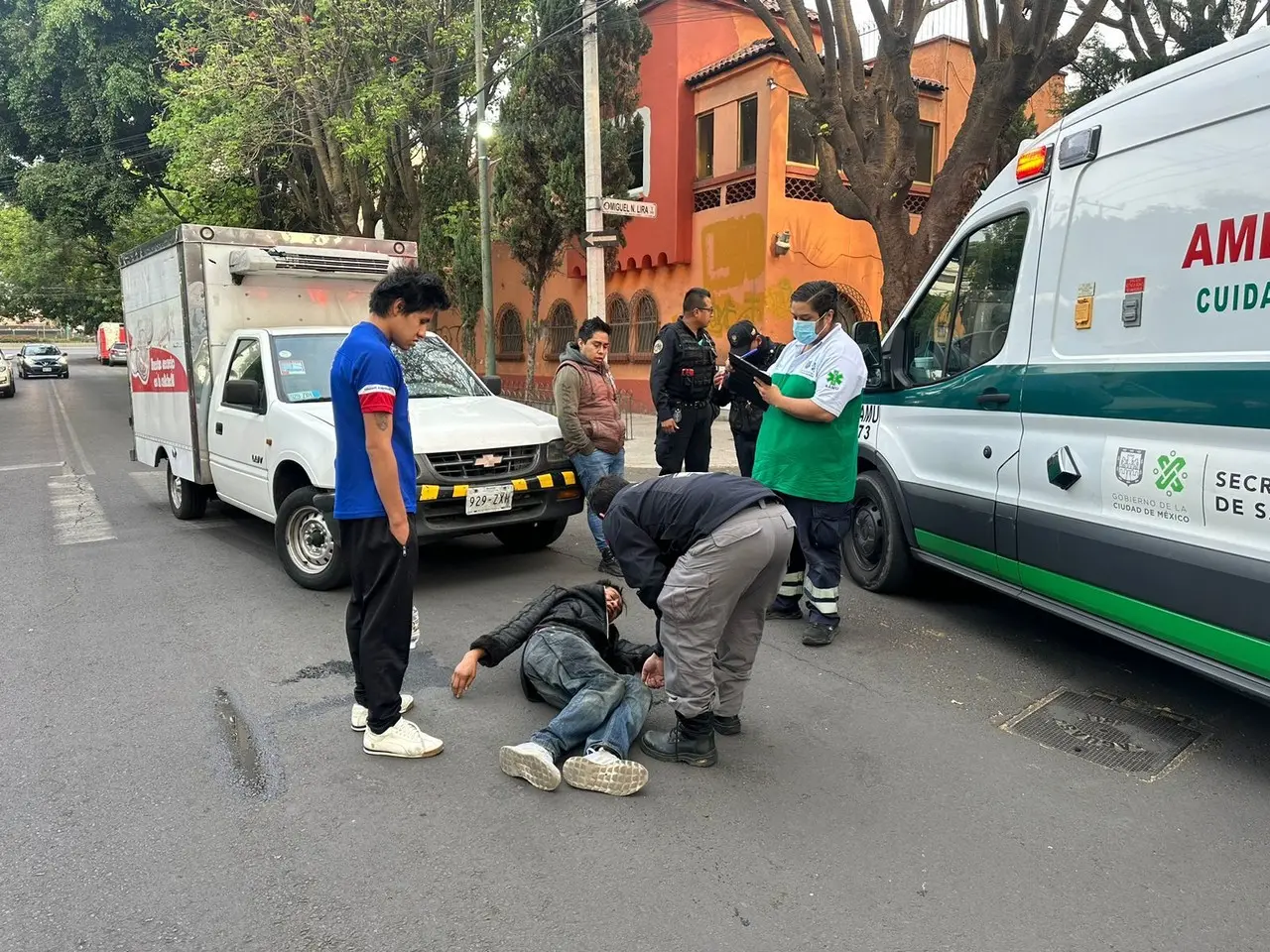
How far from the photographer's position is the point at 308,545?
5875 mm

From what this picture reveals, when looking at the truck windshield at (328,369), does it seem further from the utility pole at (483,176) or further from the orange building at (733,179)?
the orange building at (733,179)

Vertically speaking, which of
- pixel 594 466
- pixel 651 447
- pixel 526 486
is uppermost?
pixel 594 466

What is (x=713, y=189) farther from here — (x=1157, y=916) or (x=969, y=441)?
(x=1157, y=916)

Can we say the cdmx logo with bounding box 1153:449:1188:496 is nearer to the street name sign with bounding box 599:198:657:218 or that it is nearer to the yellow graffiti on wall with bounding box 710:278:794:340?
the street name sign with bounding box 599:198:657:218

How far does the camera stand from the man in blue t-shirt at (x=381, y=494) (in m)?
3.18

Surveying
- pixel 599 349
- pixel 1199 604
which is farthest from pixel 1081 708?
pixel 599 349

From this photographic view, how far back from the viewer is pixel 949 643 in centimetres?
Answer: 484

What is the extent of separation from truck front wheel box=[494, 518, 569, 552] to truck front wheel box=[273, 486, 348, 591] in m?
1.43

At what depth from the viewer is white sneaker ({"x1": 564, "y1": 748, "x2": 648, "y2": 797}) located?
3.18 meters

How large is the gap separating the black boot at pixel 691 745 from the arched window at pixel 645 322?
13.9 metres

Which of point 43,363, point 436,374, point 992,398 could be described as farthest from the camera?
point 43,363

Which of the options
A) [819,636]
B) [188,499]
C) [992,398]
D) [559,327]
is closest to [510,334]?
[559,327]

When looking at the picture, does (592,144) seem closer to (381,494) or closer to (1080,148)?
(1080,148)

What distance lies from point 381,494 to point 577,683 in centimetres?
112
